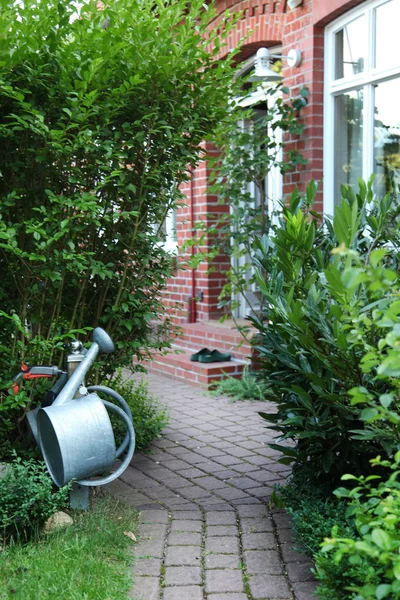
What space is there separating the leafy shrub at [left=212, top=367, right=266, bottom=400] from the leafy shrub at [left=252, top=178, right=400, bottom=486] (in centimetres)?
290

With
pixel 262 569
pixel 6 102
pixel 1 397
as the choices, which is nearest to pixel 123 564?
pixel 262 569

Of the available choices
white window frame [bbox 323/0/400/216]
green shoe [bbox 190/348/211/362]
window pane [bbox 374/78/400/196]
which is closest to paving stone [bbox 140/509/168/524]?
white window frame [bbox 323/0/400/216]

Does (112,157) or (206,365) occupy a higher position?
(112,157)

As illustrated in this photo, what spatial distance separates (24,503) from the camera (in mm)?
3336

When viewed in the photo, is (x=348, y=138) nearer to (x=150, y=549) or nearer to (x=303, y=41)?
(x=303, y=41)

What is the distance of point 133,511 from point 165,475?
2.36ft

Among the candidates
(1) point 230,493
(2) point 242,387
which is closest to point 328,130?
(2) point 242,387

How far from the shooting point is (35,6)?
3703 millimetres

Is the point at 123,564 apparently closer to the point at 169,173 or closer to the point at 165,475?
the point at 165,475

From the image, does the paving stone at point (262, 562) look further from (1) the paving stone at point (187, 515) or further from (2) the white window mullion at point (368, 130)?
(2) the white window mullion at point (368, 130)

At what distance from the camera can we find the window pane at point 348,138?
653 centimetres

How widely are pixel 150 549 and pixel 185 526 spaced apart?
34 cm

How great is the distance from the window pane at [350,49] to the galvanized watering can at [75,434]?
4076mm

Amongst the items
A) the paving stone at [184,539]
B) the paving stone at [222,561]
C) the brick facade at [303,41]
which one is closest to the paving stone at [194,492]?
the paving stone at [184,539]
